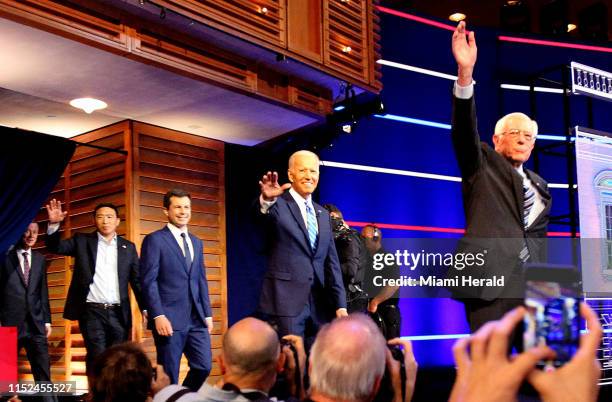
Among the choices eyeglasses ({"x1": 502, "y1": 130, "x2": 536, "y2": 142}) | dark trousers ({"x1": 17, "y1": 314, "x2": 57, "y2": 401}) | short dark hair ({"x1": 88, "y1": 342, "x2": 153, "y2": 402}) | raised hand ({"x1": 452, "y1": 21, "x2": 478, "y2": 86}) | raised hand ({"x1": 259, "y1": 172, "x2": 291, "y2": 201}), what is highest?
raised hand ({"x1": 452, "y1": 21, "x2": 478, "y2": 86})

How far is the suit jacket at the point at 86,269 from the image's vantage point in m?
5.09

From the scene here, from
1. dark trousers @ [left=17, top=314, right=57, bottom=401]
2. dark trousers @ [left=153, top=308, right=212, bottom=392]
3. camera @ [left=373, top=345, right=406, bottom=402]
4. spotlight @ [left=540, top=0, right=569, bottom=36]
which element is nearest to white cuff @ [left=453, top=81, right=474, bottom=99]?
camera @ [left=373, top=345, right=406, bottom=402]

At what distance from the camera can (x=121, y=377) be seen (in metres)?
2.03

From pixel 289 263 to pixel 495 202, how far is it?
143 cm

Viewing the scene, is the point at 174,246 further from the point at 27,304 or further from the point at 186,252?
the point at 27,304

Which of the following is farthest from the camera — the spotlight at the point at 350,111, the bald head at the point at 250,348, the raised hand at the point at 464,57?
the spotlight at the point at 350,111

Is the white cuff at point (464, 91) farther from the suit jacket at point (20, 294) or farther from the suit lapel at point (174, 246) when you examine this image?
the suit jacket at point (20, 294)

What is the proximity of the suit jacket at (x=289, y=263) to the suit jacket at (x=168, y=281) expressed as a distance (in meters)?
1.06

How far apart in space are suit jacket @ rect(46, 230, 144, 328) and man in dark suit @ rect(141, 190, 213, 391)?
0.36 m

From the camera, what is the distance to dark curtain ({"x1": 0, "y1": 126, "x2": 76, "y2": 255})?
17.1ft

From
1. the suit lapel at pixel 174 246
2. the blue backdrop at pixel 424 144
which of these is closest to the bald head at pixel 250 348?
the suit lapel at pixel 174 246

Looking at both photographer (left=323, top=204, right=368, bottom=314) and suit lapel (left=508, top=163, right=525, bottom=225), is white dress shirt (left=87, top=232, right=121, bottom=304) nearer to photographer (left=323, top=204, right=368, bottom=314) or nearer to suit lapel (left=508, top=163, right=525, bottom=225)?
photographer (left=323, top=204, right=368, bottom=314)

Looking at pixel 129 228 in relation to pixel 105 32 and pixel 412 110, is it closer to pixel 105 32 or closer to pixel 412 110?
pixel 105 32

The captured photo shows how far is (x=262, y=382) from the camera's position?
6.14 ft
